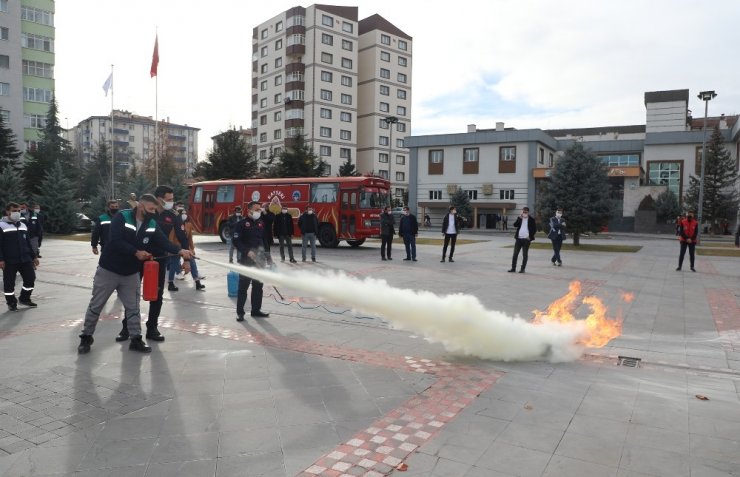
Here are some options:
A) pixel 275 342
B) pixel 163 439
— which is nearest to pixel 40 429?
pixel 163 439

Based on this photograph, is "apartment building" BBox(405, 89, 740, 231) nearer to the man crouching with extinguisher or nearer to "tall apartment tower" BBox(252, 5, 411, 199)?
"tall apartment tower" BBox(252, 5, 411, 199)

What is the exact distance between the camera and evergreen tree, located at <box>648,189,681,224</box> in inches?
1879

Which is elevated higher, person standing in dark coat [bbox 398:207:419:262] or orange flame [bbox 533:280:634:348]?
person standing in dark coat [bbox 398:207:419:262]

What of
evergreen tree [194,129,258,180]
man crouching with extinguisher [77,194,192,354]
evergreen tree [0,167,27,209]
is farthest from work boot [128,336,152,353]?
evergreen tree [194,129,258,180]

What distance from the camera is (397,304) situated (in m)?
6.07

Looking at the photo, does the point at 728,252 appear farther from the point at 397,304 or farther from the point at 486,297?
the point at 397,304

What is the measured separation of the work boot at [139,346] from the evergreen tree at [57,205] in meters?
32.2

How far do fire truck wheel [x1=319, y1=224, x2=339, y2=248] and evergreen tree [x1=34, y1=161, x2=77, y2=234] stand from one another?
66.1 feet

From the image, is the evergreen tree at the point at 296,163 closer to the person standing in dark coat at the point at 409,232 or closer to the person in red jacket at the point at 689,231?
the person standing in dark coat at the point at 409,232

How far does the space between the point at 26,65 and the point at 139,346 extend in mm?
63746

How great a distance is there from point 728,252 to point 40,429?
2788 centimetres

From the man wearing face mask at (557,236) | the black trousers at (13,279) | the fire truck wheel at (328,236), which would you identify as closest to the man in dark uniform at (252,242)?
the black trousers at (13,279)

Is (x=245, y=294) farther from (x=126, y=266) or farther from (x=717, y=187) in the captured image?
(x=717, y=187)

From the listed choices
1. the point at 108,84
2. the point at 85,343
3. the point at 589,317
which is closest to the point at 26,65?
the point at 108,84
